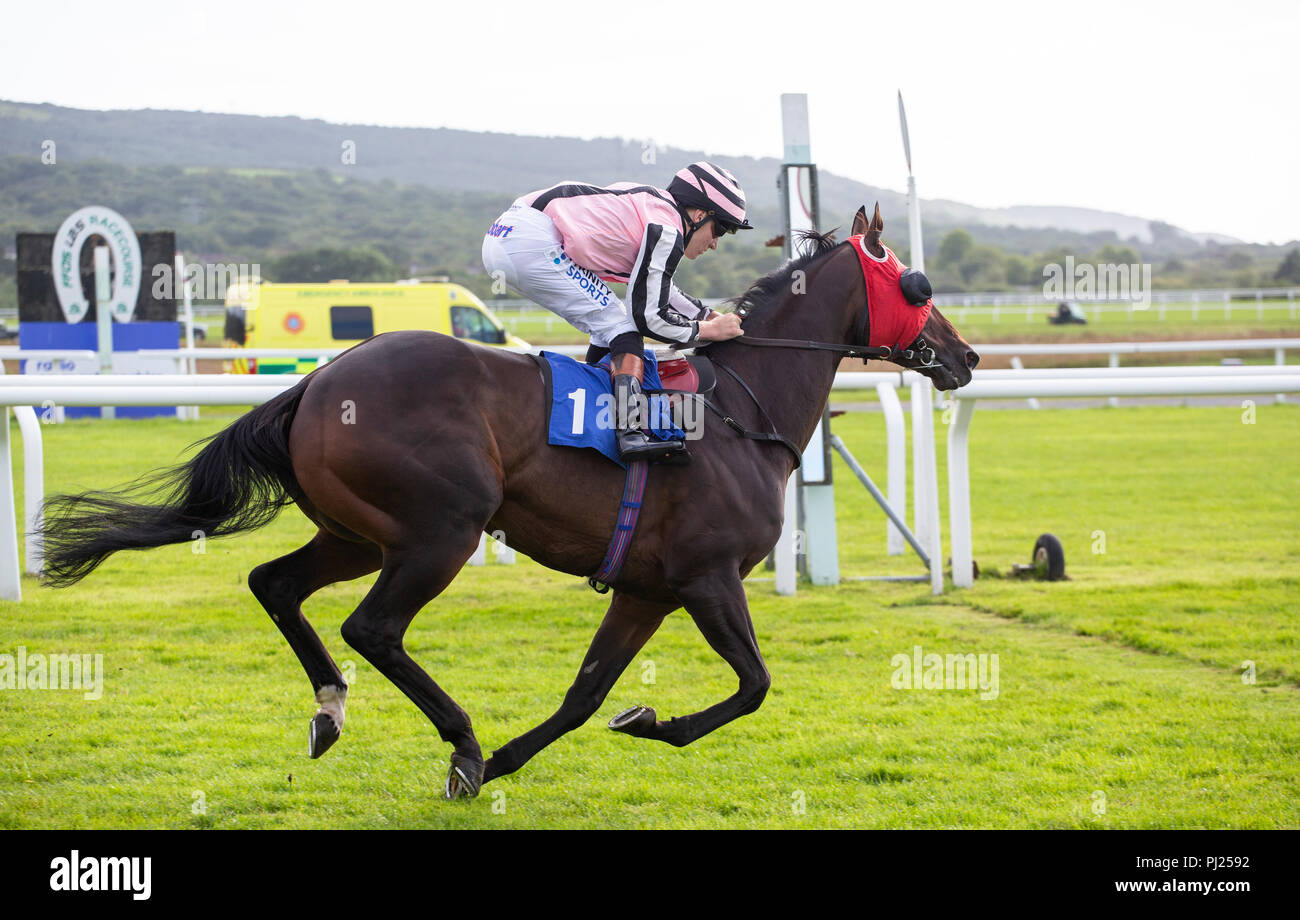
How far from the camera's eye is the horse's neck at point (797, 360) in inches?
173

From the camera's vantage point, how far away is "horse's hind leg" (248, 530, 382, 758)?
3.95 metres

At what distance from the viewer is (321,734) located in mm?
3891

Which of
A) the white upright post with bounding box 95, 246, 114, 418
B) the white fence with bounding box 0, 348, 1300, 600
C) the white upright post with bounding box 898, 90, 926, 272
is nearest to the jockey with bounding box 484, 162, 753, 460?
the white fence with bounding box 0, 348, 1300, 600

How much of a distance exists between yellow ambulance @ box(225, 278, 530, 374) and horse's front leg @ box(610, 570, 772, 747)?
17.4 metres

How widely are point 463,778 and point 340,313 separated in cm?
1864

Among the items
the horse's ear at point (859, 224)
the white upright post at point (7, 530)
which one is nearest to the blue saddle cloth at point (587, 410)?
the horse's ear at point (859, 224)

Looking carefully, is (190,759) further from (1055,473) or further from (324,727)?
(1055,473)

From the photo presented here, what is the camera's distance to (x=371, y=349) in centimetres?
387

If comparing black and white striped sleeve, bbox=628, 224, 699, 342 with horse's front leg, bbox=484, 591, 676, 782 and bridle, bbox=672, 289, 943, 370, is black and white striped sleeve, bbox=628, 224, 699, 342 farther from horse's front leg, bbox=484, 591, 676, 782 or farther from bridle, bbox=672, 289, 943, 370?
horse's front leg, bbox=484, 591, 676, 782

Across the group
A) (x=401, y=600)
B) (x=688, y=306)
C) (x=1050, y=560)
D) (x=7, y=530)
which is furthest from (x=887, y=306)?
(x=7, y=530)

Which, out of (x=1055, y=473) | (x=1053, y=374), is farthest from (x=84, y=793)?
(x=1055, y=473)

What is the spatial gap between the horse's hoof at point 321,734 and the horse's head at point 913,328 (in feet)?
7.91

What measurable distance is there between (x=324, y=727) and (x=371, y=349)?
4.05 ft

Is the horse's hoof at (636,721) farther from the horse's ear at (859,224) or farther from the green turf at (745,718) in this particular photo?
the horse's ear at (859,224)
